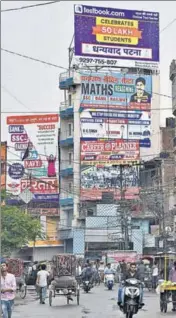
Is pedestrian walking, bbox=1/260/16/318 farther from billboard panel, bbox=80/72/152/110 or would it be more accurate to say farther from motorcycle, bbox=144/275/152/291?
billboard panel, bbox=80/72/152/110

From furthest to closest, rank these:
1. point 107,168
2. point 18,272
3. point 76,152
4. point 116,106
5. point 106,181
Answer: point 76,152, point 116,106, point 106,181, point 107,168, point 18,272

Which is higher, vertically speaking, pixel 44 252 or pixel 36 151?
pixel 36 151

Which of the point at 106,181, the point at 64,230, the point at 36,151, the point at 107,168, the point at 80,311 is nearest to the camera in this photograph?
the point at 80,311

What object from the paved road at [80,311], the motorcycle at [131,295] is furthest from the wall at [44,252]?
the motorcycle at [131,295]

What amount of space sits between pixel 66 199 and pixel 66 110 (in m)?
7.68

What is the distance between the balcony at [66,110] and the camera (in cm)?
6631

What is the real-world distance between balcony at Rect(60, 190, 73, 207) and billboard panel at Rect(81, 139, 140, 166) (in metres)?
3.67

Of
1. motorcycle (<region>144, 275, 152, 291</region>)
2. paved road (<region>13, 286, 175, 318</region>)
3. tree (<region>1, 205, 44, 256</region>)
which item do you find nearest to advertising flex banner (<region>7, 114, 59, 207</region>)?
tree (<region>1, 205, 44, 256</region>)

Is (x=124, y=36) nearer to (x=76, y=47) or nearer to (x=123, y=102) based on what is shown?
(x=76, y=47)

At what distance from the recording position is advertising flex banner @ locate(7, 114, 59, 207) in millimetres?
65812

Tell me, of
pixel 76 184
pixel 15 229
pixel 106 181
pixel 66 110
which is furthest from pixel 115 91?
pixel 15 229

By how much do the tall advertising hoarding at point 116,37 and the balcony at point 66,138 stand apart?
355 inches

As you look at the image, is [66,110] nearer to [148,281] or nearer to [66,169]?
[66,169]

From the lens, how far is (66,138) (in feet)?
220
